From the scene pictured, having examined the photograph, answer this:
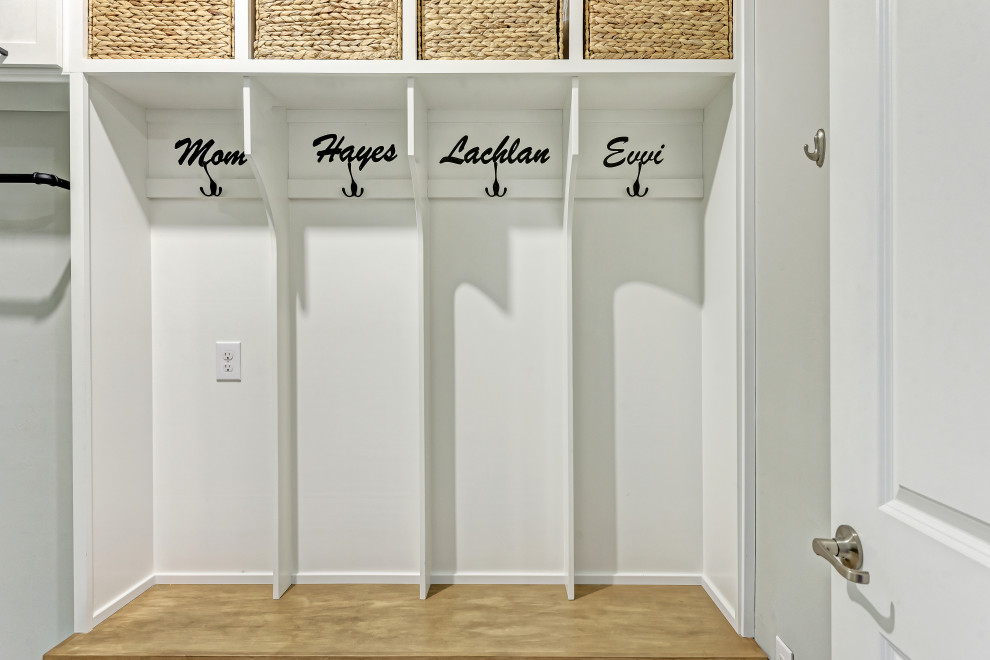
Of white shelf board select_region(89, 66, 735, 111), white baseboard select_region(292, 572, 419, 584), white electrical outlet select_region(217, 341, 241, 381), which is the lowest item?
white baseboard select_region(292, 572, 419, 584)

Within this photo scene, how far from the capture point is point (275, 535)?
1634 millimetres

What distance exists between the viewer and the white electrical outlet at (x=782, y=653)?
1.24 metres

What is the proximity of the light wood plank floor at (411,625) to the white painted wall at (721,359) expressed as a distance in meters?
0.16

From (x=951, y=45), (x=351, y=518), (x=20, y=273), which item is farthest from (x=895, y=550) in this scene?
(x=20, y=273)

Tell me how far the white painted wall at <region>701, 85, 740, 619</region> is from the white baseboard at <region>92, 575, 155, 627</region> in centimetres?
162

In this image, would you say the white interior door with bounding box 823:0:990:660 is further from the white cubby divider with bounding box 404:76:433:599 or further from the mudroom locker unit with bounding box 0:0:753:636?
the white cubby divider with bounding box 404:76:433:599

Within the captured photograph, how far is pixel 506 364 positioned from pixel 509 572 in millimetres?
623

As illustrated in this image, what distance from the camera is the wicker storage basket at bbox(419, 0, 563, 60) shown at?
1.44 meters

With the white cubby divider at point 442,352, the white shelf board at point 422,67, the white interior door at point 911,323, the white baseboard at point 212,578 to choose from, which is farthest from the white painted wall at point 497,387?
the white interior door at point 911,323

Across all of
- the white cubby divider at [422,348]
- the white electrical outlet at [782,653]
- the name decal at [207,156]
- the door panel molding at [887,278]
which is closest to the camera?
the door panel molding at [887,278]

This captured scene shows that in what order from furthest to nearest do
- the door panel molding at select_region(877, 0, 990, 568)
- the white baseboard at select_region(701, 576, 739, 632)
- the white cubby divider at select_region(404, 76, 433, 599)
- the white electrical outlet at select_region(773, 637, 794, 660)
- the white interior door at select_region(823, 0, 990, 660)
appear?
the white cubby divider at select_region(404, 76, 433, 599), the white baseboard at select_region(701, 576, 739, 632), the white electrical outlet at select_region(773, 637, 794, 660), the door panel molding at select_region(877, 0, 990, 568), the white interior door at select_region(823, 0, 990, 660)

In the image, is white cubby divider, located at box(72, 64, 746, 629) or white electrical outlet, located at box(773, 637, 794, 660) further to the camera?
white cubby divider, located at box(72, 64, 746, 629)

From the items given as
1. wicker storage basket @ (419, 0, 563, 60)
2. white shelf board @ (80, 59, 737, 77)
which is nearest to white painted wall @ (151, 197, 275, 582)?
white shelf board @ (80, 59, 737, 77)

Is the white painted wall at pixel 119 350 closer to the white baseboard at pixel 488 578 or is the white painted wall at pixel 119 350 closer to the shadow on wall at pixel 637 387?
the white baseboard at pixel 488 578
